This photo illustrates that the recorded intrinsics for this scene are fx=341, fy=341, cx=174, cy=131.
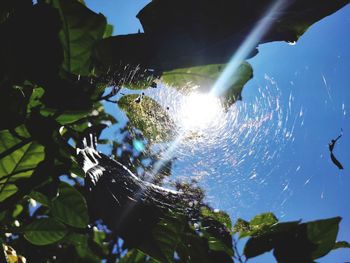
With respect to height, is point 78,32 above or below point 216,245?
above

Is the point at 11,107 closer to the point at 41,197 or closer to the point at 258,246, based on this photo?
the point at 41,197

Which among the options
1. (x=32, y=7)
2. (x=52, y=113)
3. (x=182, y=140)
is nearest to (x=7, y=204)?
(x=52, y=113)

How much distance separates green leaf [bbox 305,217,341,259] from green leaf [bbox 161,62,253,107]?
60 centimetres

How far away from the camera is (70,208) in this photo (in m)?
1.32

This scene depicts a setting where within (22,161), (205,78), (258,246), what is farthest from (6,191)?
(258,246)

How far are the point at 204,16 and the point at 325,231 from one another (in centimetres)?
104

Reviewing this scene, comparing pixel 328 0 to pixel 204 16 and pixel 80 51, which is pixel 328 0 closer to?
pixel 204 16

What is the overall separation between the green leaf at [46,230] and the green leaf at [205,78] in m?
0.79

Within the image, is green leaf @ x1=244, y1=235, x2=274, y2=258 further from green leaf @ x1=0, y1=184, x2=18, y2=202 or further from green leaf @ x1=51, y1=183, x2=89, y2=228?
green leaf @ x1=0, y1=184, x2=18, y2=202

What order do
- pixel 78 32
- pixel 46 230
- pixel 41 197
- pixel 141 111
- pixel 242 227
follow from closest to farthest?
1. pixel 78 32
2. pixel 41 197
3. pixel 46 230
4. pixel 141 111
5. pixel 242 227

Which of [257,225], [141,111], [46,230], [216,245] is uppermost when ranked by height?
[141,111]

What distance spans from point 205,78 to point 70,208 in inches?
28.3

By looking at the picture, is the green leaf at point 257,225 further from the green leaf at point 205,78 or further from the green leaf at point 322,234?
the green leaf at point 205,78

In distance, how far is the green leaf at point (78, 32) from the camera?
960 mm
